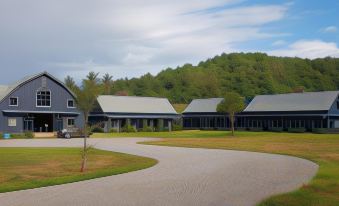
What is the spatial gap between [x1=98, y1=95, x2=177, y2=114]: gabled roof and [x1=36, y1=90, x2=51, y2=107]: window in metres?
9.97

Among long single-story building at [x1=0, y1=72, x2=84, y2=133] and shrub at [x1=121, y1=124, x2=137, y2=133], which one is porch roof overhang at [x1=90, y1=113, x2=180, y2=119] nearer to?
shrub at [x1=121, y1=124, x2=137, y2=133]

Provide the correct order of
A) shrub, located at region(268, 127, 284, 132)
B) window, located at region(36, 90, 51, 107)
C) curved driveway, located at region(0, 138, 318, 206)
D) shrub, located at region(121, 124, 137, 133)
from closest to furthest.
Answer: curved driveway, located at region(0, 138, 318, 206) < window, located at region(36, 90, 51, 107) < shrub, located at region(121, 124, 137, 133) < shrub, located at region(268, 127, 284, 132)

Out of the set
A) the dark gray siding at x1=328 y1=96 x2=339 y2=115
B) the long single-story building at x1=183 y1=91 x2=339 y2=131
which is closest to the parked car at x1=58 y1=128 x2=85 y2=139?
the long single-story building at x1=183 y1=91 x2=339 y2=131

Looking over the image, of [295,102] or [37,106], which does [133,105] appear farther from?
[295,102]

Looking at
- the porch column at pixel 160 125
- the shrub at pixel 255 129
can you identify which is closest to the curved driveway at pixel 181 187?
the shrub at pixel 255 129

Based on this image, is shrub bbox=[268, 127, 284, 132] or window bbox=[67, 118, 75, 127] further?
shrub bbox=[268, 127, 284, 132]

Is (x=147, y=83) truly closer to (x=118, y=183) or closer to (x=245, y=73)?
(x=245, y=73)

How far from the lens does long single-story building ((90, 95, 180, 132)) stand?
223ft

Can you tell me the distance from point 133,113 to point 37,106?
16705mm

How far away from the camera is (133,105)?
73062 mm

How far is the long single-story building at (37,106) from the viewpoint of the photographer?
183ft

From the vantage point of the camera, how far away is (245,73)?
13175 cm

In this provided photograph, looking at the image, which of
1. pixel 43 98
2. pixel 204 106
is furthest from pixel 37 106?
pixel 204 106

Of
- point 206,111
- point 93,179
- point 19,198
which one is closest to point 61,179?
point 93,179
